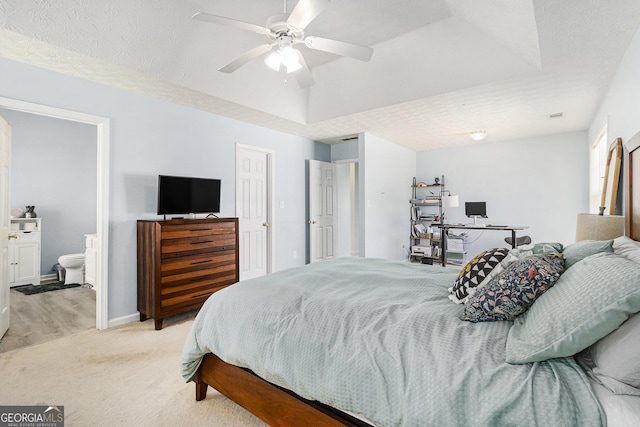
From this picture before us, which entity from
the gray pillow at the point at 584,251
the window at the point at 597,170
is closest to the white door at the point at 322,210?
the window at the point at 597,170

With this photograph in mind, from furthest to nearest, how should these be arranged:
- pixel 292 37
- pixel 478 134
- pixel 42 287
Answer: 1. pixel 478 134
2. pixel 42 287
3. pixel 292 37

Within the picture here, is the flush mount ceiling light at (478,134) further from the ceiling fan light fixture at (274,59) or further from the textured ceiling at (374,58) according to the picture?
the ceiling fan light fixture at (274,59)

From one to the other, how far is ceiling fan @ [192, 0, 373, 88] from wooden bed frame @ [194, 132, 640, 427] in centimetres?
197

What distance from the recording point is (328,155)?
595cm

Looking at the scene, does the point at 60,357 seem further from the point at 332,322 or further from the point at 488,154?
the point at 488,154

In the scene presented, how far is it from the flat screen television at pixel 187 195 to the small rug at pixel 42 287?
2633 millimetres

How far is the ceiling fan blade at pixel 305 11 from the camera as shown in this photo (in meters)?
1.80

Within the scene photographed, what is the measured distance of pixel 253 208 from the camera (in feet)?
15.0

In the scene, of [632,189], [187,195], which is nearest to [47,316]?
[187,195]

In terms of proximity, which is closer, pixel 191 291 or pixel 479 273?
pixel 479 273

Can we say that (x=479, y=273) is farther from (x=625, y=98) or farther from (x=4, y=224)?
(x=4, y=224)

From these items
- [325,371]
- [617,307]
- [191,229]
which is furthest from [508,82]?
[191,229]

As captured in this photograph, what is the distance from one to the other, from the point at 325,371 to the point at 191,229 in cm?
252

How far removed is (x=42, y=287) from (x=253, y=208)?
130 inches
